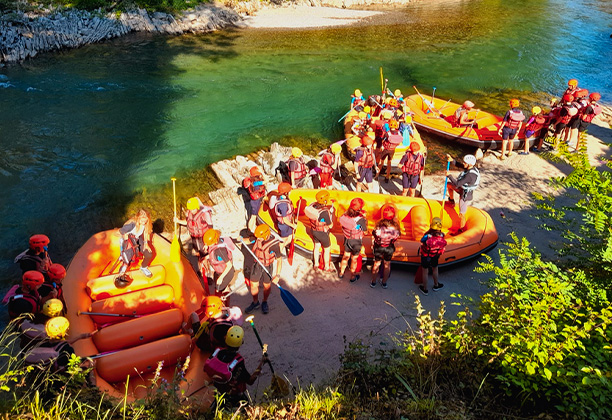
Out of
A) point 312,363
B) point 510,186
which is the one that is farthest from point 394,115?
point 312,363

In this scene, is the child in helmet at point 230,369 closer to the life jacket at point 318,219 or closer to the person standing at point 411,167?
the life jacket at point 318,219

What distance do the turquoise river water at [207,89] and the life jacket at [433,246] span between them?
6536mm

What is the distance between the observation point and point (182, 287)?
19.3 ft

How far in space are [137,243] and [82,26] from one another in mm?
18693

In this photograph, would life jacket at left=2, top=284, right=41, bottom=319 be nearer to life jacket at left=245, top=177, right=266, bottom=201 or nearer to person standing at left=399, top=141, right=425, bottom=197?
life jacket at left=245, top=177, right=266, bottom=201

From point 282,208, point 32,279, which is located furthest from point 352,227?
point 32,279

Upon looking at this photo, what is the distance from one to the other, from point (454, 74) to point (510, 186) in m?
9.42

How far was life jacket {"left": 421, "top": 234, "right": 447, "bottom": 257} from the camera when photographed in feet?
21.2

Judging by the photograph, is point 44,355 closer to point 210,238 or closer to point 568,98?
point 210,238

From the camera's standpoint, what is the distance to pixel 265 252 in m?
6.07

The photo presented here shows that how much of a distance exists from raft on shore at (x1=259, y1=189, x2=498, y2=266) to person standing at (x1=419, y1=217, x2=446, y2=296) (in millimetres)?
325

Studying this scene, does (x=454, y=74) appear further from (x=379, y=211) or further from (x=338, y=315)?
(x=338, y=315)

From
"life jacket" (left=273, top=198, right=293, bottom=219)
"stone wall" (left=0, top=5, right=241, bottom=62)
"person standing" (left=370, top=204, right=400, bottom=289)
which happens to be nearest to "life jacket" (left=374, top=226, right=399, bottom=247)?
"person standing" (left=370, top=204, right=400, bottom=289)

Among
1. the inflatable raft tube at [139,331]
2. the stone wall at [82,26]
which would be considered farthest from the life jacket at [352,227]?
the stone wall at [82,26]
